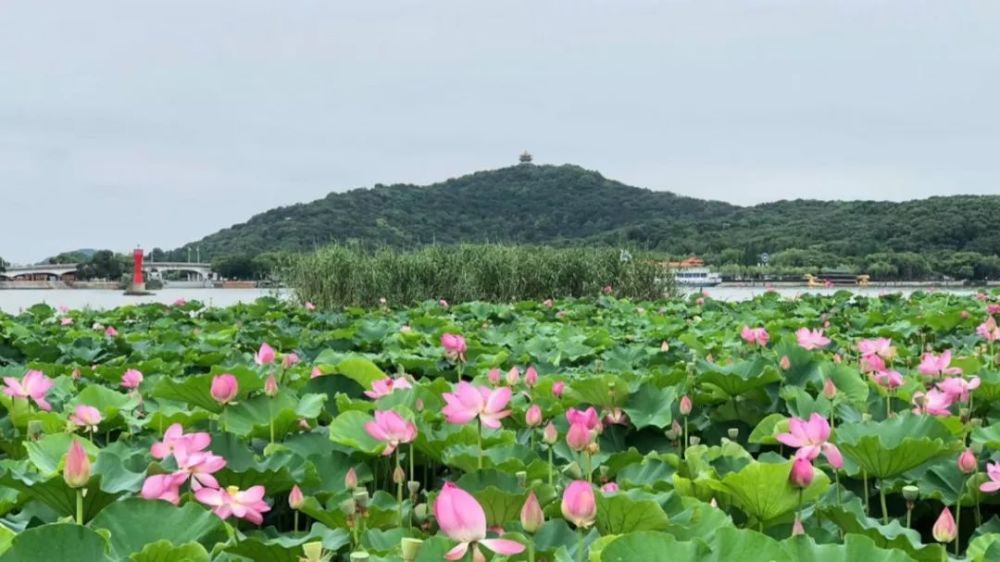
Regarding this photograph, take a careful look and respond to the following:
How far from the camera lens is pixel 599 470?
1563mm

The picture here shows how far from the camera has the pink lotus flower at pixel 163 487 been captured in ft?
3.85

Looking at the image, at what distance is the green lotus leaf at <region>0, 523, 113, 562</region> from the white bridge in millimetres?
15870

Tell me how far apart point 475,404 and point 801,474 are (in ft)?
1.71

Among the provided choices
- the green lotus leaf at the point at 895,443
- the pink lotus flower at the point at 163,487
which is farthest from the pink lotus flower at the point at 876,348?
the pink lotus flower at the point at 163,487

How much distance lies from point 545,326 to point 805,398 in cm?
285

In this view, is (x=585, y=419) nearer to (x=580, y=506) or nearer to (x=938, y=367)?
(x=580, y=506)

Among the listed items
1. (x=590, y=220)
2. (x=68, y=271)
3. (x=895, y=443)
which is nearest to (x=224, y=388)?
(x=895, y=443)

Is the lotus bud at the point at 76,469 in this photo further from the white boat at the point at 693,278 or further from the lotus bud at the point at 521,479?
the white boat at the point at 693,278

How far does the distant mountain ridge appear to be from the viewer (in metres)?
19.6

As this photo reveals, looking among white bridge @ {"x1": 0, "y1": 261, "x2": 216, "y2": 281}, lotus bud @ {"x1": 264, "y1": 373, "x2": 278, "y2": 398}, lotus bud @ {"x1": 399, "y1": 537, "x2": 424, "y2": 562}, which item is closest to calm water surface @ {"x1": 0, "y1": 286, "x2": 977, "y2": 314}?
white bridge @ {"x1": 0, "y1": 261, "x2": 216, "y2": 281}

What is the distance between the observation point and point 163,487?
3.88 ft

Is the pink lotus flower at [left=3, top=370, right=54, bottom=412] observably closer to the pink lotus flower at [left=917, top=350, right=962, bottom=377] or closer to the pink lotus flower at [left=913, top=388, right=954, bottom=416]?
the pink lotus flower at [left=913, top=388, right=954, bottom=416]

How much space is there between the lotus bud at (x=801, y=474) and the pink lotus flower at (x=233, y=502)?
74cm

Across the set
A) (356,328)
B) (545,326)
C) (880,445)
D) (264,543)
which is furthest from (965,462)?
(545,326)
